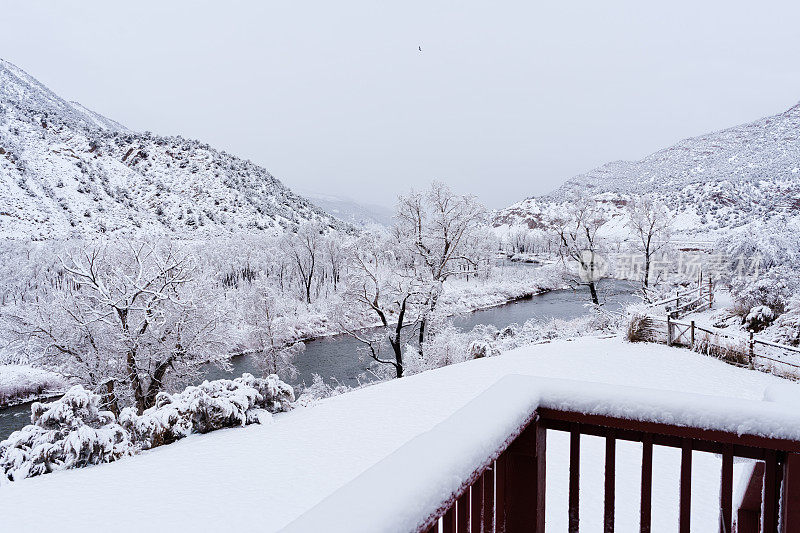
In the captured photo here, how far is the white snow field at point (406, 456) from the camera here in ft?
3.62

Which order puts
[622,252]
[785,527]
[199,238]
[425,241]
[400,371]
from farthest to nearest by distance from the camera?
[199,238], [622,252], [425,241], [400,371], [785,527]

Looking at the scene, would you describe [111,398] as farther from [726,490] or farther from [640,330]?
[640,330]

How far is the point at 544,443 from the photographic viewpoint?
1.66 meters

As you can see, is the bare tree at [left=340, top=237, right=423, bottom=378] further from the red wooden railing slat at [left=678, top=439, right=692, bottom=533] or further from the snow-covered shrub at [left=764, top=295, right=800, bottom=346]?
the red wooden railing slat at [left=678, top=439, right=692, bottom=533]

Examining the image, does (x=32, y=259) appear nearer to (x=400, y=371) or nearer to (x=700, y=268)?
(x=400, y=371)

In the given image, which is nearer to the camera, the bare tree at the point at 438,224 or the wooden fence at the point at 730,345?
the wooden fence at the point at 730,345

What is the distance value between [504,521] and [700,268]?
25.8 m

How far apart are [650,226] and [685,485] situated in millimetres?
26892

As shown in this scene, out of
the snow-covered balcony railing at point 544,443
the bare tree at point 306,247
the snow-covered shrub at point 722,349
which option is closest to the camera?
the snow-covered balcony railing at point 544,443

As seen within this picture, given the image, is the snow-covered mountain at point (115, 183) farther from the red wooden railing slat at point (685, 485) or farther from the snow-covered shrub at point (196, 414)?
the red wooden railing slat at point (685, 485)

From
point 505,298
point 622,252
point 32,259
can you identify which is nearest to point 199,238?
point 32,259

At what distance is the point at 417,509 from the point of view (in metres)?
0.94

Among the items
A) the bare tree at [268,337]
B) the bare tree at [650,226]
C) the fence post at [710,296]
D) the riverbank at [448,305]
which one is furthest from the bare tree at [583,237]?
the bare tree at [268,337]

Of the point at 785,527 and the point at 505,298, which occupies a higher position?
the point at 785,527
